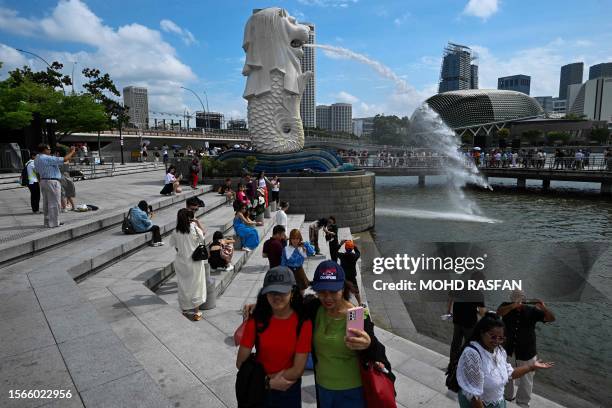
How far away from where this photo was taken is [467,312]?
4.75 meters

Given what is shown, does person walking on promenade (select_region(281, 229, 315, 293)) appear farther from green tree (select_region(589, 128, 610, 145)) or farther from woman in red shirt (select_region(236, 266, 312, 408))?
green tree (select_region(589, 128, 610, 145))

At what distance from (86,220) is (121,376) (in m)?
6.29

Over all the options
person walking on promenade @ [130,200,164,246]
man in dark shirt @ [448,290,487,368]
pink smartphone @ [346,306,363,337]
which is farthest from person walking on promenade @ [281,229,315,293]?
person walking on promenade @ [130,200,164,246]

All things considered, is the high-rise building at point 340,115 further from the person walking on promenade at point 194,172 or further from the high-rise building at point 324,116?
the person walking on promenade at point 194,172

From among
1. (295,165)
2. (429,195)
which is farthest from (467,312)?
(429,195)

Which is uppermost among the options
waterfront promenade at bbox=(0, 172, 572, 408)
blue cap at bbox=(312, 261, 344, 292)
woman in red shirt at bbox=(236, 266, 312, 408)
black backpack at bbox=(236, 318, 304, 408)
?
blue cap at bbox=(312, 261, 344, 292)

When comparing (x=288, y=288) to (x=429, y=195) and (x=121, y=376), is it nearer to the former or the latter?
(x=121, y=376)

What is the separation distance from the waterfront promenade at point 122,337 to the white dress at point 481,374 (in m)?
0.91

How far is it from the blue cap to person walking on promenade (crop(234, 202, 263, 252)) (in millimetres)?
6108

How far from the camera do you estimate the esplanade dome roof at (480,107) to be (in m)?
87.8

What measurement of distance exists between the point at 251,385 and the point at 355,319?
0.73m

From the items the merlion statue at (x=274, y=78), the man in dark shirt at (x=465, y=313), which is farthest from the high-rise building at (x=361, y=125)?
the man in dark shirt at (x=465, y=313)

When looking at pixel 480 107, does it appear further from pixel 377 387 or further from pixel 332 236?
pixel 377 387

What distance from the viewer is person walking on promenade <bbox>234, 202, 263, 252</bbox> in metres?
8.19
